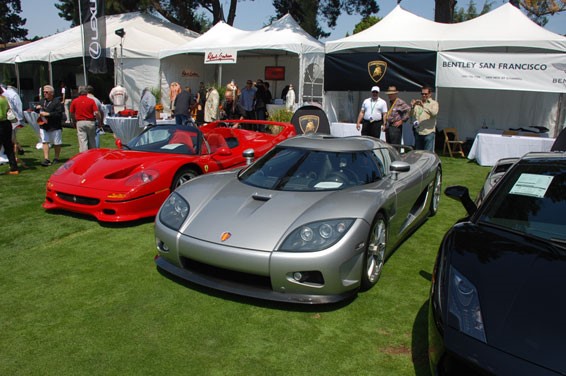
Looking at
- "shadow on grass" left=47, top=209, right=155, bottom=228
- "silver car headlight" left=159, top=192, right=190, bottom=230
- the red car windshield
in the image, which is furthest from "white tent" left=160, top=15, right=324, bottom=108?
"silver car headlight" left=159, top=192, right=190, bottom=230

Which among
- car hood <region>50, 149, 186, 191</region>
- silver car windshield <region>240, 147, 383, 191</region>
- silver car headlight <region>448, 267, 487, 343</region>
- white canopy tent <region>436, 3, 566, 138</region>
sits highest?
white canopy tent <region>436, 3, 566, 138</region>

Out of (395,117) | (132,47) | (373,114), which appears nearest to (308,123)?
(373,114)

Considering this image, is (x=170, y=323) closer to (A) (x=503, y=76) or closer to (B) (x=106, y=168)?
(B) (x=106, y=168)

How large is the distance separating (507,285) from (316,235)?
142 centimetres

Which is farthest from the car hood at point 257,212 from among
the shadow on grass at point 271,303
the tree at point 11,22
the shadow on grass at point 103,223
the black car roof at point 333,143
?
the tree at point 11,22

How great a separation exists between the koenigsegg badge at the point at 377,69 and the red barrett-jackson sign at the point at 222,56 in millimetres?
5417

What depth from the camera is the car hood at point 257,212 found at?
346 cm

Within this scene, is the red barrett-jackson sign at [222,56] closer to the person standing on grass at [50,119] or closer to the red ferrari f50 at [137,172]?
the person standing on grass at [50,119]

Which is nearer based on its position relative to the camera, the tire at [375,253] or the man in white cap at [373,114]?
the tire at [375,253]

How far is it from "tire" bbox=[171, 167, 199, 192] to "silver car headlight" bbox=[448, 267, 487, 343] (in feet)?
13.5

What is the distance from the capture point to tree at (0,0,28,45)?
56.9m

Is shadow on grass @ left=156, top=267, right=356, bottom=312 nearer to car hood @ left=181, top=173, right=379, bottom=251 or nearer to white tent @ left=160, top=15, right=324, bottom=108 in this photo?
car hood @ left=181, top=173, right=379, bottom=251

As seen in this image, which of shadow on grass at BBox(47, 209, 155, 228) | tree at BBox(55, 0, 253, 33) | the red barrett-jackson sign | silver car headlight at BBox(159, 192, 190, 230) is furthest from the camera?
tree at BBox(55, 0, 253, 33)

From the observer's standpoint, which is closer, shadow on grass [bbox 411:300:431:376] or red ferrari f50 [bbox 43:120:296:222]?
shadow on grass [bbox 411:300:431:376]
